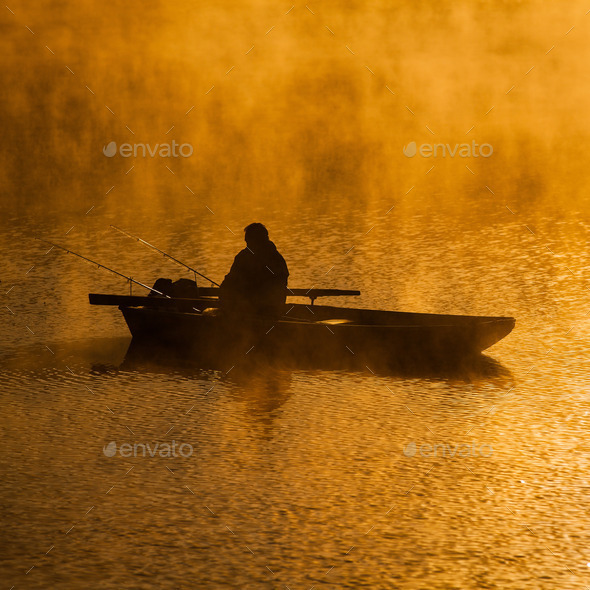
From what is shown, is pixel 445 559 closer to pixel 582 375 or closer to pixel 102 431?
pixel 102 431

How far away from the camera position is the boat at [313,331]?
1275 cm

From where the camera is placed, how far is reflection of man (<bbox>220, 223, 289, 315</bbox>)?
522 inches

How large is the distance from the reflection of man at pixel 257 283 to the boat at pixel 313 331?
15cm

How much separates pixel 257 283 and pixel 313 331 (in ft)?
3.12

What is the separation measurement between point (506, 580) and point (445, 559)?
43cm

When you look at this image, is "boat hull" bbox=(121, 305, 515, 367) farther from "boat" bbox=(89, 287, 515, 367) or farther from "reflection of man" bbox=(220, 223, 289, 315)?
"reflection of man" bbox=(220, 223, 289, 315)

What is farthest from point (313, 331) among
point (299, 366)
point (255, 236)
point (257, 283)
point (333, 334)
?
point (255, 236)

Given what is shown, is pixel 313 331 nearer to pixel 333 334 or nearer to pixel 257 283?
pixel 333 334

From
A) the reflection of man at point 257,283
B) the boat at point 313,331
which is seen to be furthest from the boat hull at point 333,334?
the reflection of man at point 257,283

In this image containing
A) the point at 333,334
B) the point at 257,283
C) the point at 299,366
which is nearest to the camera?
the point at 333,334

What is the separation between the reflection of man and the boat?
153 mm

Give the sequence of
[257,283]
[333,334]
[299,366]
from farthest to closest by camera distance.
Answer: [257,283] → [299,366] → [333,334]

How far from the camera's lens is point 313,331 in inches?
511

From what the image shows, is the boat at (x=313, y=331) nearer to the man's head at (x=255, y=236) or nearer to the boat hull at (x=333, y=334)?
the boat hull at (x=333, y=334)
